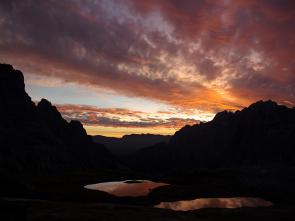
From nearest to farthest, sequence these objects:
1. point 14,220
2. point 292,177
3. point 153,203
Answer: point 14,220 < point 153,203 < point 292,177

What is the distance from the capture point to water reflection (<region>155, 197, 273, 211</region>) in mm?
84219

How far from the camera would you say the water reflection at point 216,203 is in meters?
84.2

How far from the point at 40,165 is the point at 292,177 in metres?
120

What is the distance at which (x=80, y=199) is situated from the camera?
89.2 m

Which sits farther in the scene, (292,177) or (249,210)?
(292,177)

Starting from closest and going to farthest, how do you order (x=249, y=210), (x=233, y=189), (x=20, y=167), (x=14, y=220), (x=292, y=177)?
(x=14, y=220) → (x=249, y=210) → (x=233, y=189) → (x=292, y=177) → (x=20, y=167)

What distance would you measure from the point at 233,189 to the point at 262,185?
23378 millimetres

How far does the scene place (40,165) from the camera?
17588 centimetres

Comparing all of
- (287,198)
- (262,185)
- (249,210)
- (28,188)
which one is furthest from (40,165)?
(249,210)

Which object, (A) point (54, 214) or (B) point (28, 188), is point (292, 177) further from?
(A) point (54, 214)

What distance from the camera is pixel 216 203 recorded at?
92.1 metres

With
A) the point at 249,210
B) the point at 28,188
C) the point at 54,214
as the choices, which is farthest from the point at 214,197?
the point at 54,214

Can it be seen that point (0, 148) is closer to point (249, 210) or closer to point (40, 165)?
point (40, 165)

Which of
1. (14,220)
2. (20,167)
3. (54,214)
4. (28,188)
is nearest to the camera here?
(14,220)
